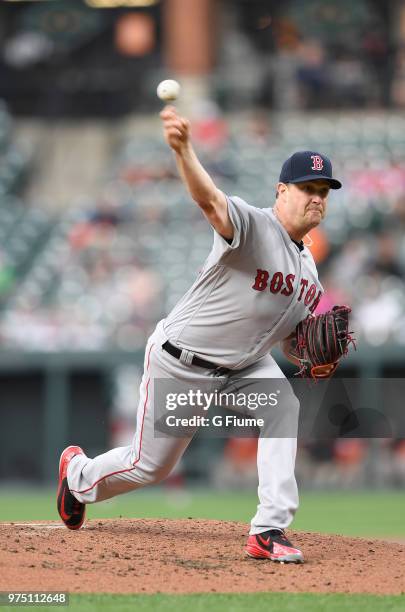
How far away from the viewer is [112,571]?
5004mm

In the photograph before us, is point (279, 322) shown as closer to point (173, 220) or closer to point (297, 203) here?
point (297, 203)

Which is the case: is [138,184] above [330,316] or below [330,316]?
above

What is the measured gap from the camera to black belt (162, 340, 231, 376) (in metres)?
5.36

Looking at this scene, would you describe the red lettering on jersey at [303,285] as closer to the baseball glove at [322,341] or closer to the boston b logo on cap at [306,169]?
the baseball glove at [322,341]

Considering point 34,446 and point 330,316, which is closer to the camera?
point 330,316

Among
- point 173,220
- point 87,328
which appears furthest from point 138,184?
point 87,328

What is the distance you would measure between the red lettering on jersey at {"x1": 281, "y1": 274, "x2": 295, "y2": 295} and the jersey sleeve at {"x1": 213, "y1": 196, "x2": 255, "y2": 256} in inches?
11.5

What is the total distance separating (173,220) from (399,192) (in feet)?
8.21

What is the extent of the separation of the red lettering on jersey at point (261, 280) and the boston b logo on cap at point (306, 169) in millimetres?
405

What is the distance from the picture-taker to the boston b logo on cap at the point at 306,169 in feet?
17.1

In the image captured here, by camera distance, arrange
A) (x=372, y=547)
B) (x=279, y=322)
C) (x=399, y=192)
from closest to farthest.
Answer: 1. (x=279, y=322)
2. (x=372, y=547)
3. (x=399, y=192)

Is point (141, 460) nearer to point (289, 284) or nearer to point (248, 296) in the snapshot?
point (248, 296)

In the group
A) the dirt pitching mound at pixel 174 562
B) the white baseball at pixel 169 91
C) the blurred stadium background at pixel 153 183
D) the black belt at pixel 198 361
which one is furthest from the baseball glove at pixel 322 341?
the blurred stadium background at pixel 153 183

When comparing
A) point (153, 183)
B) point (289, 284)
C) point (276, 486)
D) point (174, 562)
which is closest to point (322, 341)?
point (289, 284)
